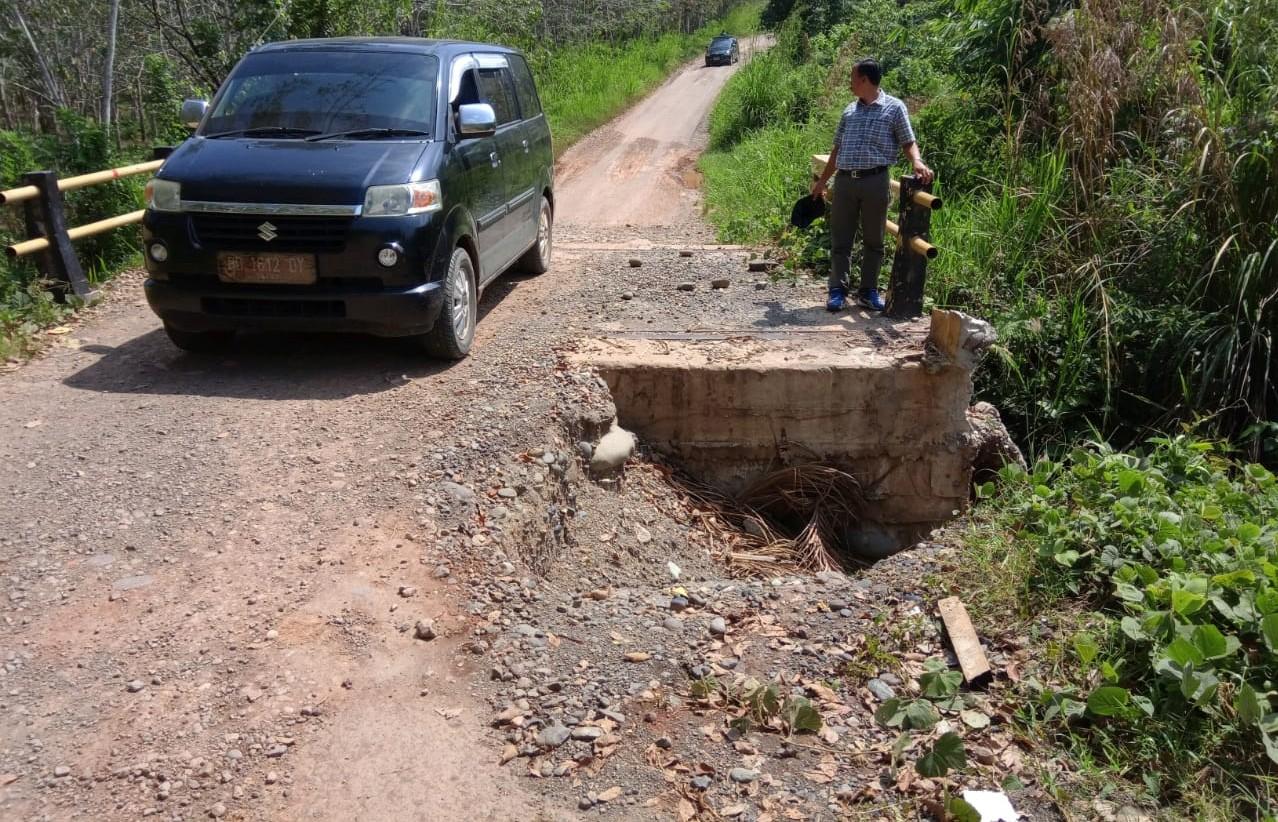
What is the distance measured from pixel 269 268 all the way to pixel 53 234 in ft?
10.5

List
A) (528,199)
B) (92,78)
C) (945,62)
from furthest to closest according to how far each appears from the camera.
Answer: (92,78), (945,62), (528,199)

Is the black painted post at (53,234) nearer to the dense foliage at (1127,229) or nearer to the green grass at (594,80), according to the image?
the dense foliage at (1127,229)

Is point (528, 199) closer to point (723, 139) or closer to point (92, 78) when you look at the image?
point (723, 139)

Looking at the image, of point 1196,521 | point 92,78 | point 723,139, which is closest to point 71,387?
point 1196,521

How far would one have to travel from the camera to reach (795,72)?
20594 mm

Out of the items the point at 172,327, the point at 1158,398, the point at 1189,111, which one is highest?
the point at 1189,111

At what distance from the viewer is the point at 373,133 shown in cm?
605

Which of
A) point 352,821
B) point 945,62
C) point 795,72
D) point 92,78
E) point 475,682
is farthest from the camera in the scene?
point 92,78

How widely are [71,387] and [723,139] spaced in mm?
16641

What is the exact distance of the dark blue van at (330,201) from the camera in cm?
552

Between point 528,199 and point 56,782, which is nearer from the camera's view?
point 56,782

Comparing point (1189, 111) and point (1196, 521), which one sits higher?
point (1189, 111)

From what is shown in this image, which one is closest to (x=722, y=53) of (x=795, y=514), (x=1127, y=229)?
(x=1127, y=229)

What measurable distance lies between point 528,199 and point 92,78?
19.5 m
